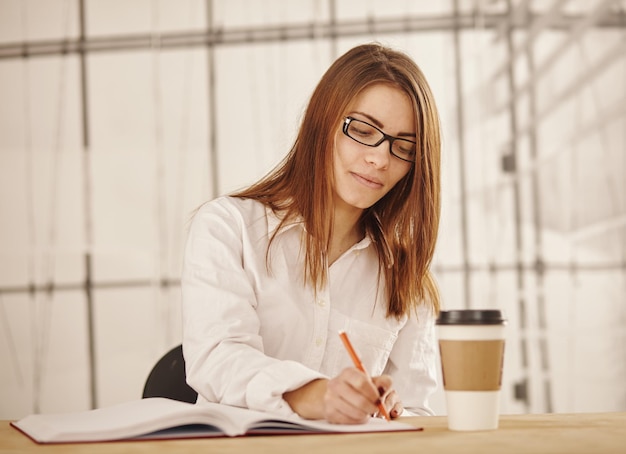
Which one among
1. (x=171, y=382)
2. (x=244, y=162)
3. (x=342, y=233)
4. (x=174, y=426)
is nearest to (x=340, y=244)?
(x=342, y=233)

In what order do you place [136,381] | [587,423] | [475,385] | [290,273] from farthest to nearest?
[136,381] < [290,273] < [587,423] < [475,385]

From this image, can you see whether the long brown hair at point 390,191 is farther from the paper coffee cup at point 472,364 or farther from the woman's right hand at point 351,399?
the paper coffee cup at point 472,364

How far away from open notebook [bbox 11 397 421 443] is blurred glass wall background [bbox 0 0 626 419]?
2969 mm

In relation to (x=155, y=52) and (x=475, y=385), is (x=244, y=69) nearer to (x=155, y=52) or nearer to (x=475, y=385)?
(x=155, y=52)

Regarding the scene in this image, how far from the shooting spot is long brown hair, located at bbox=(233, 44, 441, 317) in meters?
1.75

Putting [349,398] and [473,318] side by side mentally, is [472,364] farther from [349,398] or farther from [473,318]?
[349,398]

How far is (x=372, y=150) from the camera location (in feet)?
5.57

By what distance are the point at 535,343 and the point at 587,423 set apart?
301cm

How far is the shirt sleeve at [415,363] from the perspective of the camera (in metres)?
1.83

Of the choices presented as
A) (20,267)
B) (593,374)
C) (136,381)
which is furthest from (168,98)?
(593,374)

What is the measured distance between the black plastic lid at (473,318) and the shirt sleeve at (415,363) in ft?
2.51

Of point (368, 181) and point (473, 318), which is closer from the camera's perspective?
point (473, 318)

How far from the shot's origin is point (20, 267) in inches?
162

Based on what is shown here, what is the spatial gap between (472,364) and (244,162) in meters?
3.18
